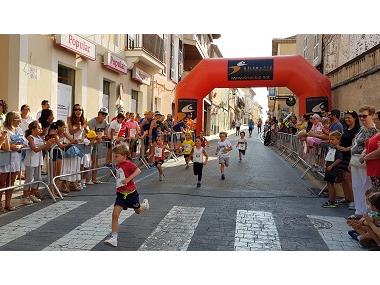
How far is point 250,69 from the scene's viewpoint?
16.4 meters

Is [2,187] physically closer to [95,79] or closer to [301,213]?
[301,213]

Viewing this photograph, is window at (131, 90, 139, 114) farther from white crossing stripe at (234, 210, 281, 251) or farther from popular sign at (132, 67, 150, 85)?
white crossing stripe at (234, 210, 281, 251)

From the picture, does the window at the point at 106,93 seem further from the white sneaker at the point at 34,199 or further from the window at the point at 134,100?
the white sneaker at the point at 34,199

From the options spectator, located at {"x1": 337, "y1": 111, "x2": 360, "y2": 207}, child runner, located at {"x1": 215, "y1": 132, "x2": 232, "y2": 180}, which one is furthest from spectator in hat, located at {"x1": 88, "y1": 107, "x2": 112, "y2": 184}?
spectator, located at {"x1": 337, "y1": 111, "x2": 360, "y2": 207}

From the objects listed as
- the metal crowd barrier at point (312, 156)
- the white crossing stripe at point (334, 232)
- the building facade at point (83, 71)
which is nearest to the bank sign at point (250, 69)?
the metal crowd barrier at point (312, 156)

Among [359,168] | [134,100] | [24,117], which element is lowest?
[359,168]

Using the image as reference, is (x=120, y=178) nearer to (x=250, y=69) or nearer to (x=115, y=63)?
(x=115, y=63)

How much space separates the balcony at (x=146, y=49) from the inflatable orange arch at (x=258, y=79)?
2043 millimetres

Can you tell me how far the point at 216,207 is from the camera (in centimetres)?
655

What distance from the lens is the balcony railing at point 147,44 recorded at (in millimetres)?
16547

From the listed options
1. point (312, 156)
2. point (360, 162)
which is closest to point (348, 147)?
point (360, 162)

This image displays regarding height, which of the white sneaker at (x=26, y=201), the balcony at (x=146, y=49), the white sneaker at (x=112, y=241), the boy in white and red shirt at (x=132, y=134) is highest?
the balcony at (x=146, y=49)

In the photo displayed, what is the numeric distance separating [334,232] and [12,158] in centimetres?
503

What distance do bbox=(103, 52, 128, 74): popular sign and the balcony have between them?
714mm
